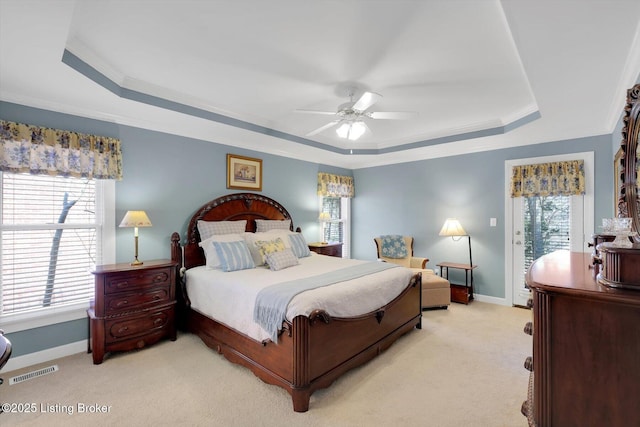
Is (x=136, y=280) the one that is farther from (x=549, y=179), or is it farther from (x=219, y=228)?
(x=549, y=179)

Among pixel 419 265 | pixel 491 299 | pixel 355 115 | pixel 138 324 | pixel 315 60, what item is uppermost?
pixel 315 60

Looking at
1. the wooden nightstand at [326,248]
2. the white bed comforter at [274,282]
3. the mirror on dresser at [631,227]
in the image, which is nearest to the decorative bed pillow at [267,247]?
the white bed comforter at [274,282]

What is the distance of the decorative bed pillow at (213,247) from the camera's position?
3.33 metres

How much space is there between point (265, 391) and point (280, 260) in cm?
134

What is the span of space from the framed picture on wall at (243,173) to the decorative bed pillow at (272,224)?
0.54 meters

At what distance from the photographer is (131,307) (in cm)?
294

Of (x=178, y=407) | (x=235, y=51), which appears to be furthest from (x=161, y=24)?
(x=178, y=407)

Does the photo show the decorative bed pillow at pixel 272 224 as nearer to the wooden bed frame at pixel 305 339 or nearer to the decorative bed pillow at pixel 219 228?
the decorative bed pillow at pixel 219 228

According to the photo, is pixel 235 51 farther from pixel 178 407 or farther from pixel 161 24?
pixel 178 407

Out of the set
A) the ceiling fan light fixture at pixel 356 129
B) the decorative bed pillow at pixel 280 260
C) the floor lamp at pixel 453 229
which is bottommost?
the decorative bed pillow at pixel 280 260

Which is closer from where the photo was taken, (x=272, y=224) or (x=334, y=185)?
(x=272, y=224)

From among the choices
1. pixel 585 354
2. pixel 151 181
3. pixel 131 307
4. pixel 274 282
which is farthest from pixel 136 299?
pixel 585 354

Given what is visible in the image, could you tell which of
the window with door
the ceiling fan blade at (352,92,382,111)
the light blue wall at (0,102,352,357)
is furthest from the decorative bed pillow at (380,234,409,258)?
the ceiling fan blade at (352,92,382,111)

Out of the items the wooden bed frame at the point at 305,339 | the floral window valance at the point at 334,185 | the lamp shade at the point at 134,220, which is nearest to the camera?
the wooden bed frame at the point at 305,339
